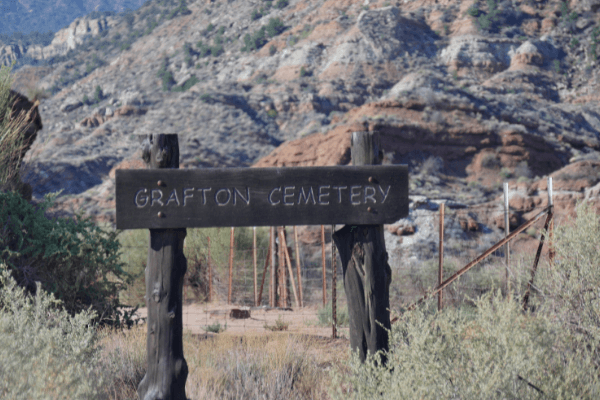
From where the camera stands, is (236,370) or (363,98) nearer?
(236,370)

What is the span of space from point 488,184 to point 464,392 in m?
27.1

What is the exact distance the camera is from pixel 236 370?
435 centimetres

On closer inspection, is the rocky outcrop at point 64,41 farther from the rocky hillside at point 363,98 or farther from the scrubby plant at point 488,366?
the scrubby plant at point 488,366

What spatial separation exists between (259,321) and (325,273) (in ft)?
6.88

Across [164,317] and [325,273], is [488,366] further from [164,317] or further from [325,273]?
[325,273]

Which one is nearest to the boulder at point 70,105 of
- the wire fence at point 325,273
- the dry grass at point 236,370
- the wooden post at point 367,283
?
the wire fence at point 325,273

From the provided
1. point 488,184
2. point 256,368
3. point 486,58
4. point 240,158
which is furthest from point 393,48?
point 256,368

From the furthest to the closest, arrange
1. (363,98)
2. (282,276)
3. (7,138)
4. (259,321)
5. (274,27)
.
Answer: (274,27)
(363,98)
(282,276)
(259,321)
(7,138)

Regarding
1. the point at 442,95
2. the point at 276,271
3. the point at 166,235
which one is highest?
the point at 442,95

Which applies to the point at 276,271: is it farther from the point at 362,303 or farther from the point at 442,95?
the point at 442,95

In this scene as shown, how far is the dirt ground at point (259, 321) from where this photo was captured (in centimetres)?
761

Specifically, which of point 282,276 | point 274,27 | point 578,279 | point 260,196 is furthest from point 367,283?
point 274,27

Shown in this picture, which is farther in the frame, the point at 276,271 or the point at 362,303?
the point at 276,271

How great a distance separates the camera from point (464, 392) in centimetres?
263
